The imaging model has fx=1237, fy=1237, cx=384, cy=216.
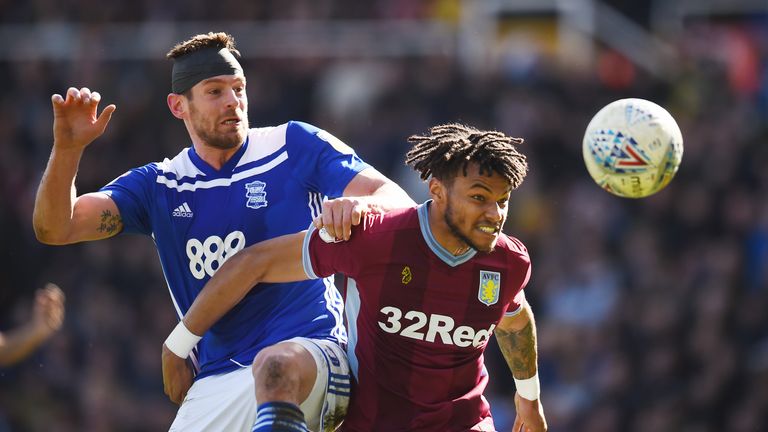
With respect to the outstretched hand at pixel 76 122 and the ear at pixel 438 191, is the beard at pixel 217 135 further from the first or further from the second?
the ear at pixel 438 191

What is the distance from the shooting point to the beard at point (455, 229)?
5.58m

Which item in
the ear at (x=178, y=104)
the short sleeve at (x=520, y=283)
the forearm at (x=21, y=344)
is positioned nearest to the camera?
the short sleeve at (x=520, y=283)

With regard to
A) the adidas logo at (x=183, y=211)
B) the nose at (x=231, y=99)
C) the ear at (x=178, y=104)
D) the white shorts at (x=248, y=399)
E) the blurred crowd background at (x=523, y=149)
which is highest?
the nose at (x=231, y=99)

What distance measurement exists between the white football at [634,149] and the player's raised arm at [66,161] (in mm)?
2539

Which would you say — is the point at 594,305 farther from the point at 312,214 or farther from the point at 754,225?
the point at 312,214

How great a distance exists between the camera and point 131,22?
16641 mm

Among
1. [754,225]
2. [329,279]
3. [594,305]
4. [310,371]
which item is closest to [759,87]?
[754,225]

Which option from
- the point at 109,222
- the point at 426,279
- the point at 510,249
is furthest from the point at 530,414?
the point at 109,222

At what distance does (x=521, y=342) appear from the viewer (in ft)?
20.4

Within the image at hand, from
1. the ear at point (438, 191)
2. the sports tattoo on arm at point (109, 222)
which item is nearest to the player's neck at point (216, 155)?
the sports tattoo on arm at point (109, 222)

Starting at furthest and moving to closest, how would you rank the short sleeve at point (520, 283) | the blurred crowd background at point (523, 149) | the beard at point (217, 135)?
the blurred crowd background at point (523, 149)
the beard at point (217, 135)
the short sleeve at point (520, 283)

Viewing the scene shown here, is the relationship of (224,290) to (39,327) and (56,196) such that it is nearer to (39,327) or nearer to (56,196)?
(56,196)

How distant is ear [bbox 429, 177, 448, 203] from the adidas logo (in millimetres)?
1455

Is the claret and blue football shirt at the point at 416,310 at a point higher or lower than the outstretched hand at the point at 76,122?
lower
